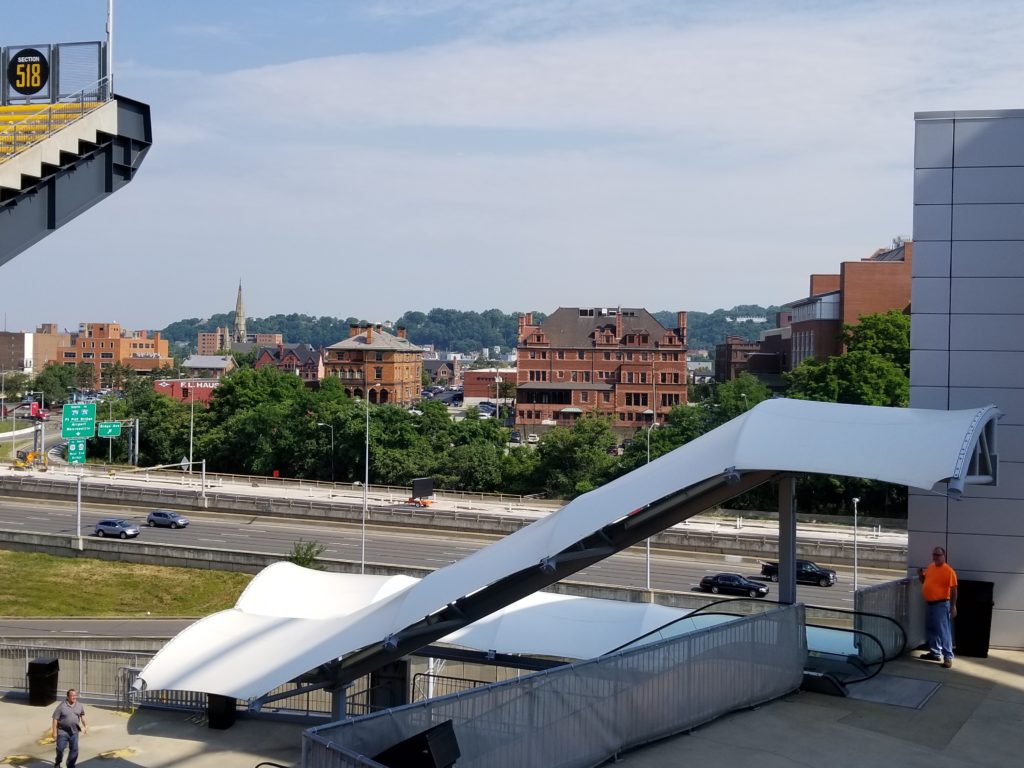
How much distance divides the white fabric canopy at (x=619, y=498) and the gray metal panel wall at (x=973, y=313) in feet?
7.13

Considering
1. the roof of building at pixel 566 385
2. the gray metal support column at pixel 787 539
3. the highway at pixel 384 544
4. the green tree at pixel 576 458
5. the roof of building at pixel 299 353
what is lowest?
the highway at pixel 384 544

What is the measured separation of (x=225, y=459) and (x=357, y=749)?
74.6 m

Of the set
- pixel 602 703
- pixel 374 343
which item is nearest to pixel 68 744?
pixel 602 703

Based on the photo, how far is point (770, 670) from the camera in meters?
10.1

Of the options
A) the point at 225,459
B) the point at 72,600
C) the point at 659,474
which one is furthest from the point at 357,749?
the point at 225,459

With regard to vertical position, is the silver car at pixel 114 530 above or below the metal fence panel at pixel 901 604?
below

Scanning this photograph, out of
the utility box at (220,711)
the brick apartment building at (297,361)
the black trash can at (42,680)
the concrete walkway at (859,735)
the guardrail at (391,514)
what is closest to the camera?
the concrete walkway at (859,735)

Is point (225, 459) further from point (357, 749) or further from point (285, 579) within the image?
point (357, 749)

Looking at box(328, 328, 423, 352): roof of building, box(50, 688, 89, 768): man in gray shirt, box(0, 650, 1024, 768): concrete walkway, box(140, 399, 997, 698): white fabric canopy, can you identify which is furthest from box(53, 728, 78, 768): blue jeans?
box(328, 328, 423, 352): roof of building

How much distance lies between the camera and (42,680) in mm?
14766

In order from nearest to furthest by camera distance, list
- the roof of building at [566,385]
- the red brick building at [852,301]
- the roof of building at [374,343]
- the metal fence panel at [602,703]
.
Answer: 1. the metal fence panel at [602,703]
2. the red brick building at [852,301]
3. the roof of building at [566,385]
4. the roof of building at [374,343]

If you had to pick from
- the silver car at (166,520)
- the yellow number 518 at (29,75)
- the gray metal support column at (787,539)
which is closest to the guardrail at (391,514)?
the silver car at (166,520)

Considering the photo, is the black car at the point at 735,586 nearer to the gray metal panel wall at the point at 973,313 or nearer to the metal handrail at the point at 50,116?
the gray metal panel wall at the point at 973,313

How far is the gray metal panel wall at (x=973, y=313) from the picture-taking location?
1298 centimetres
